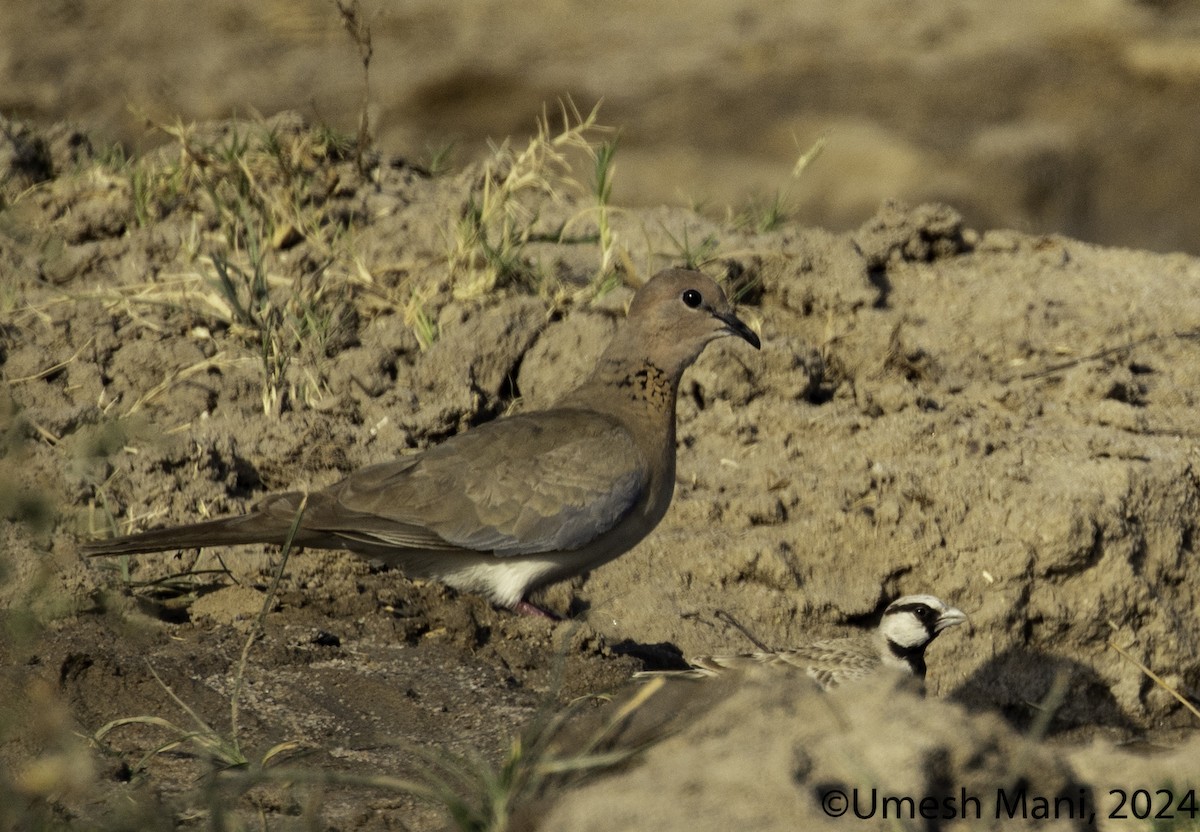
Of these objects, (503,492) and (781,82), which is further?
(781,82)

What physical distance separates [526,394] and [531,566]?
1232 mm

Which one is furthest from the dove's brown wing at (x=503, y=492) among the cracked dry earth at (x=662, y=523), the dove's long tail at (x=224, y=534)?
the cracked dry earth at (x=662, y=523)

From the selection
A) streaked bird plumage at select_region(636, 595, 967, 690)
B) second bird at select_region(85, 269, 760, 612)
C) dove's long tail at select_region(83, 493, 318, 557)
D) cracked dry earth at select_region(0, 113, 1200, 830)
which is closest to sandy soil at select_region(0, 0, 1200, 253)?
cracked dry earth at select_region(0, 113, 1200, 830)

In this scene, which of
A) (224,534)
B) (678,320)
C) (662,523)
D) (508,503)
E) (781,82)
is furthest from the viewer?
(781,82)

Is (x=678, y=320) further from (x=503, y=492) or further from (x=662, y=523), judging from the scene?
(x=503, y=492)

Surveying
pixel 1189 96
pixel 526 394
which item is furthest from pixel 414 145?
pixel 1189 96

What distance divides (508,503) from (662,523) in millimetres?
881

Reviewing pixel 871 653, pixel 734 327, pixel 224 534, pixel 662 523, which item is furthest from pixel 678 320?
pixel 224 534

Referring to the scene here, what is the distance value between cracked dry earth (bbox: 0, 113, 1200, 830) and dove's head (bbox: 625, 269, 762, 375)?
578 millimetres

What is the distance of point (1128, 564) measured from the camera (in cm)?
571

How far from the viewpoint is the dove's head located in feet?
19.1

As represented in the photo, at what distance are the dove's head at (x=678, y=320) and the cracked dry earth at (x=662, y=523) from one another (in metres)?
0.58

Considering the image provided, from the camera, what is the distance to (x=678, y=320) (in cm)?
582

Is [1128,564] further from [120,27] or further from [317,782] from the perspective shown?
[120,27]
